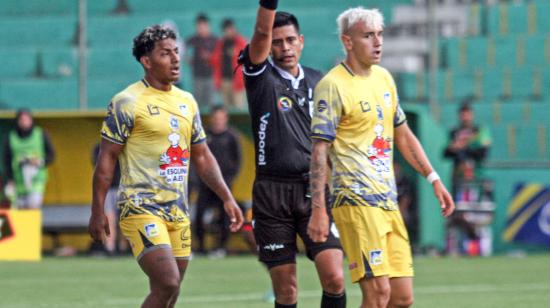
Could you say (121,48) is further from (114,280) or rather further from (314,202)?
(314,202)

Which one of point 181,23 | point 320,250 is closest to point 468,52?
point 181,23

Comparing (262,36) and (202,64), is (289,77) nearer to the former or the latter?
(262,36)

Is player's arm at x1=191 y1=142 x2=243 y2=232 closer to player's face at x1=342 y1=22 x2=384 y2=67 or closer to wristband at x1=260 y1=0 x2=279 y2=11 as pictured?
wristband at x1=260 y1=0 x2=279 y2=11

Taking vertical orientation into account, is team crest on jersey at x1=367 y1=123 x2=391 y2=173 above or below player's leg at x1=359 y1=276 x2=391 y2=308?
above

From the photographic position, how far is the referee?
314 inches

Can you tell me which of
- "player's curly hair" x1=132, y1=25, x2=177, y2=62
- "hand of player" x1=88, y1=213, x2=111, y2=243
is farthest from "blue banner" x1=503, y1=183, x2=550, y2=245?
"hand of player" x1=88, y1=213, x2=111, y2=243

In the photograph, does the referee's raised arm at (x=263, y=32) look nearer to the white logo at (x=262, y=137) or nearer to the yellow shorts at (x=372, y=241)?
the white logo at (x=262, y=137)

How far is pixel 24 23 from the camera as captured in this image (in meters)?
25.6

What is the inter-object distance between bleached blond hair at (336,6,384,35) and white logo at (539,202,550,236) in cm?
1165

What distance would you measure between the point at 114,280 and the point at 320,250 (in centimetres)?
691

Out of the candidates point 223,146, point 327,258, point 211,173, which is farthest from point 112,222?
point 327,258

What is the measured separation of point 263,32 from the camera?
7.58m

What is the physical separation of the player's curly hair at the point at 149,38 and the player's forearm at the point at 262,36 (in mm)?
537

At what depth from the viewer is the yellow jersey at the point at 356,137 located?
7383mm
